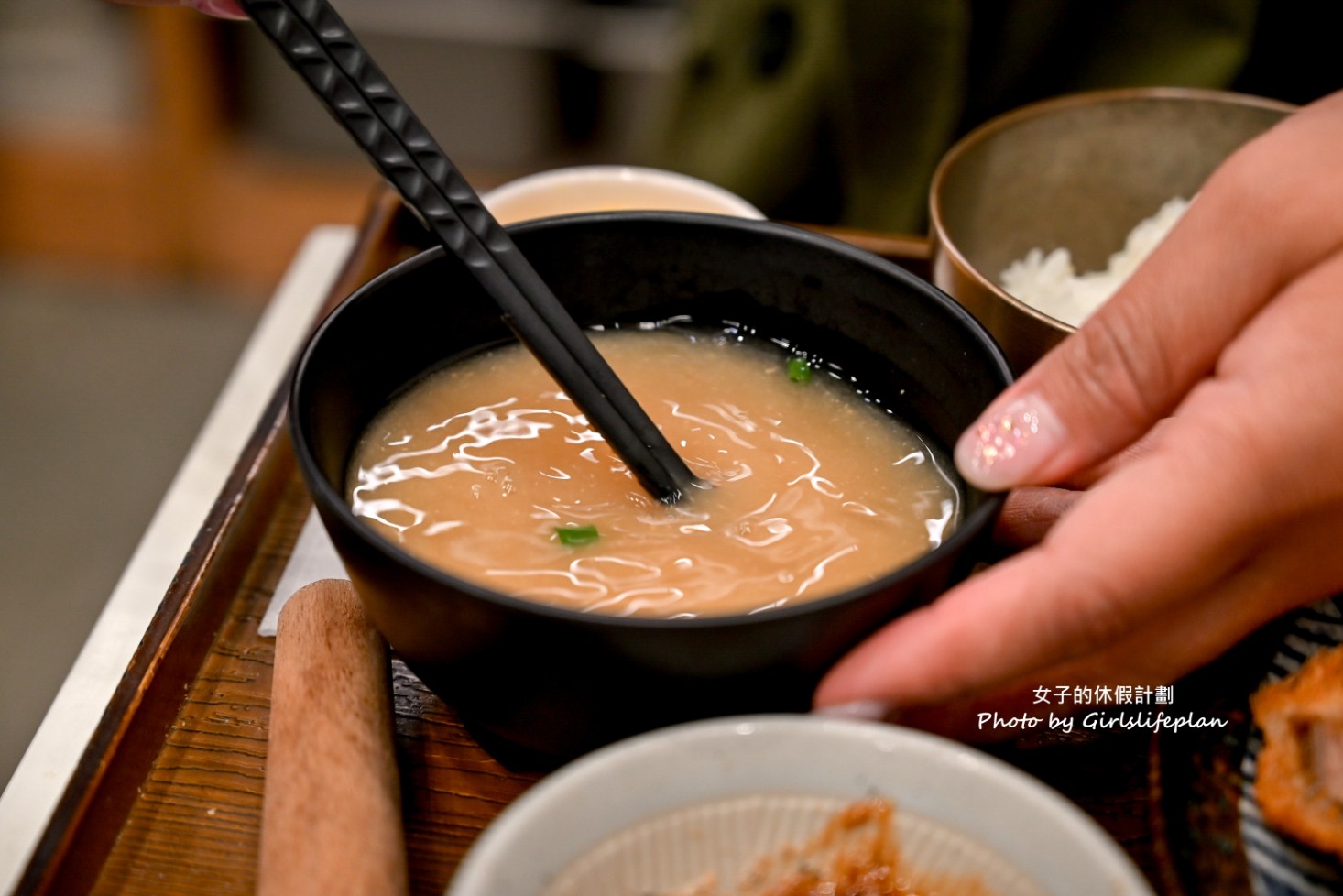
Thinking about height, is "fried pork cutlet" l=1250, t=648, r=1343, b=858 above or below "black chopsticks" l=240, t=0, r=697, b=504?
below

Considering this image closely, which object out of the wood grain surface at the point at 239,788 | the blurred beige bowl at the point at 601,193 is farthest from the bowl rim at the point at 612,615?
the blurred beige bowl at the point at 601,193

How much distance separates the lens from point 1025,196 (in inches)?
74.0

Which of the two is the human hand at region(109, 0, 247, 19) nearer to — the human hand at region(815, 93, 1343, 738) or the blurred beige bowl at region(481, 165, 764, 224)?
the blurred beige bowl at region(481, 165, 764, 224)

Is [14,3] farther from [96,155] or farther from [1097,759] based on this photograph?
[1097,759]

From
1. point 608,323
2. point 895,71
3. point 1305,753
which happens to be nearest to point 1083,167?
point 895,71

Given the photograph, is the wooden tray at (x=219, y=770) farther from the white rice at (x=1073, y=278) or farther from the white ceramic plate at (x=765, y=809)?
the white rice at (x=1073, y=278)

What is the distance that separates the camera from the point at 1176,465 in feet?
3.26

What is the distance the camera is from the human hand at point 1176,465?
0.96 meters

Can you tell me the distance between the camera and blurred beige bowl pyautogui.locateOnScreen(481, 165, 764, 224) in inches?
75.4

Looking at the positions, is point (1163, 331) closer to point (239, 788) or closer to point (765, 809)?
point (765, 809)

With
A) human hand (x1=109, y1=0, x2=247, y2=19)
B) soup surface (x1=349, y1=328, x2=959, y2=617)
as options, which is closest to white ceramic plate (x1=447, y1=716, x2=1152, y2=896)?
soup surface (x1=349, y1=328, x2=959, y2=617)

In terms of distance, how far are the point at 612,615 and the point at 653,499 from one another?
1.06 ft

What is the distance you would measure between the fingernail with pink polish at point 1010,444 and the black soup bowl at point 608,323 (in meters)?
0.03

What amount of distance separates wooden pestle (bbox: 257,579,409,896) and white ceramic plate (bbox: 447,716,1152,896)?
12 cm
